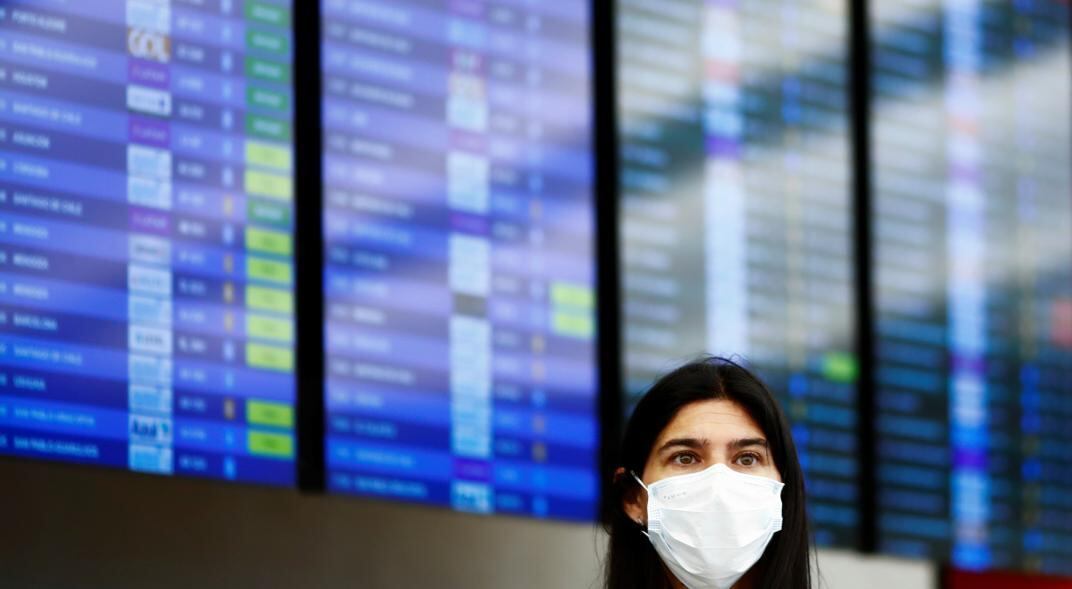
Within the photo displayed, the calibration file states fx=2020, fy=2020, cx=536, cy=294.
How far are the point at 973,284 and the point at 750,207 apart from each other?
0.75 metres

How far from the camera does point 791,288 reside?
4.35m

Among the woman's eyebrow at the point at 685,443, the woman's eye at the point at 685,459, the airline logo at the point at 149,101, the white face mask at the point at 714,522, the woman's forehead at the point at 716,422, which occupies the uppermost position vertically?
the airline logo at the point at 149,101

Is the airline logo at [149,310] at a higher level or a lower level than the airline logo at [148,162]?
lower

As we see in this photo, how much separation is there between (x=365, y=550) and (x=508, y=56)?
37.9 inches

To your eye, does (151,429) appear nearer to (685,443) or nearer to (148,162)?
(148,162)

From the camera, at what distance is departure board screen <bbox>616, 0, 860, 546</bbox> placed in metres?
4.03

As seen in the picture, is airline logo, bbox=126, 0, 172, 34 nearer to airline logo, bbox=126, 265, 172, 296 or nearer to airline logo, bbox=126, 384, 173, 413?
airline logo, bbox=126, 265, 172, 296

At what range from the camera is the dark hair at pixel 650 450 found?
289 centimetres

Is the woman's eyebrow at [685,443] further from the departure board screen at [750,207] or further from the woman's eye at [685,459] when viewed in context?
the departure board screen at [750,207]

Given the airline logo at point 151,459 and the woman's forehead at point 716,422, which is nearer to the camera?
the woman's forehead at point 716,422

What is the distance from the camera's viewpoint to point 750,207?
14.1ft

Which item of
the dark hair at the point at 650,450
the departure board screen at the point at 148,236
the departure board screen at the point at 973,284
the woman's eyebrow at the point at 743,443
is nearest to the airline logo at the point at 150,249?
the departure board screen at the point at 148,236

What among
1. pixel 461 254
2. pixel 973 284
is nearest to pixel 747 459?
pixel 461 254

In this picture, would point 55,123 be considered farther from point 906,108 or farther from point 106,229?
point 906,108
